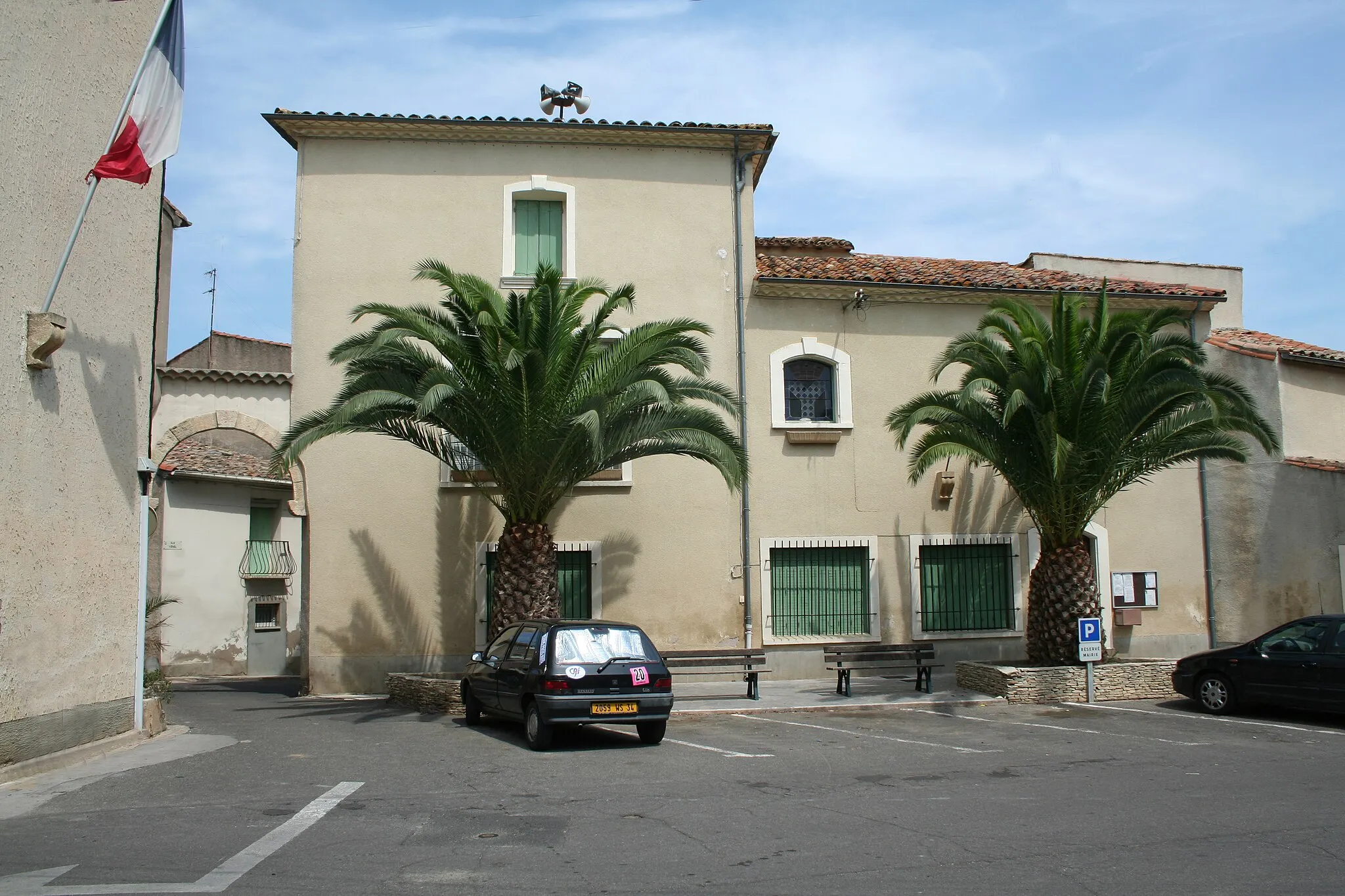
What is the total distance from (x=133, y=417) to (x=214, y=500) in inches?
659

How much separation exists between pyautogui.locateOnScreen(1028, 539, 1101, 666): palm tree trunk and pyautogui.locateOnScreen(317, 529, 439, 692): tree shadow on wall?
979 cm

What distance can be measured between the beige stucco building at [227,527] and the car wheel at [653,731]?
1497 centimetres

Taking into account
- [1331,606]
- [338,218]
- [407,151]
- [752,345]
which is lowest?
[1331,606]

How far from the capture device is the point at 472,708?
46.1 feet

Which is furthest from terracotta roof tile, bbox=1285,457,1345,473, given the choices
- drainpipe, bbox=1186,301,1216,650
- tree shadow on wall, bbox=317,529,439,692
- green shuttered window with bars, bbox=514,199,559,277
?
tree shadow on wall, bbox=317,529,439,692

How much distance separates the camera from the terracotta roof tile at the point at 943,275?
20.2m

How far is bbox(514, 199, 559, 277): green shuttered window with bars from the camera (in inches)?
773

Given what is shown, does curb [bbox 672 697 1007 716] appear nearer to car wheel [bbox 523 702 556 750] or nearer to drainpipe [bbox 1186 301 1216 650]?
car wheel [bbox 523 702 556 750]

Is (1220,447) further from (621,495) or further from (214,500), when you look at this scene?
(214,500)

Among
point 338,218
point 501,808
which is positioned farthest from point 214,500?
point 501,808

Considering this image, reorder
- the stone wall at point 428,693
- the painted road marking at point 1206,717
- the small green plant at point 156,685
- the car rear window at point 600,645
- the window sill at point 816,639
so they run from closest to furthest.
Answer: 1. the car rear window at point 600,645
2. the painted road marking at point 1206,717
3. the small green plant at point 156,685
4. the stone wall at point 428,693
5. the window sill at point 816,639

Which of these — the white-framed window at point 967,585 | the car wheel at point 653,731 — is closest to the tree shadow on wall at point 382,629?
the car wheel at point 653,731

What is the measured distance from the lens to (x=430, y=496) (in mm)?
18703

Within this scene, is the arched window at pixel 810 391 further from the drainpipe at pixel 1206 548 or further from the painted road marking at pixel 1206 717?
the drainpipe at pixel 1206 548
